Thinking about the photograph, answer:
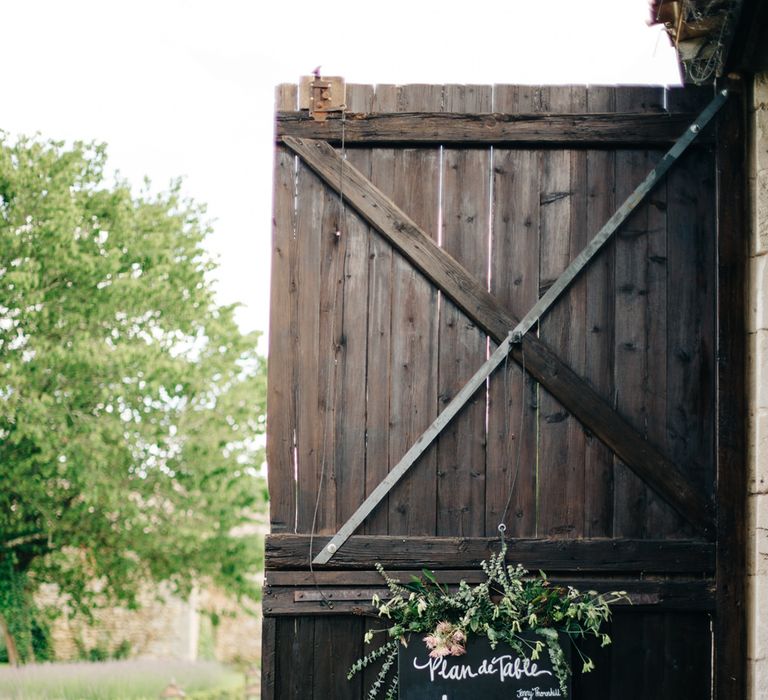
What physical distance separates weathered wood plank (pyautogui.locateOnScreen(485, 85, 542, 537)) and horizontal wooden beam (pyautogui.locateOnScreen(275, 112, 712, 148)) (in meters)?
0.08

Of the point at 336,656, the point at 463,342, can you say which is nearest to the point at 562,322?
the point at 463,342

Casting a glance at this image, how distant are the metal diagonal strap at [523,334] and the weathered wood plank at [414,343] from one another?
6 centimetres

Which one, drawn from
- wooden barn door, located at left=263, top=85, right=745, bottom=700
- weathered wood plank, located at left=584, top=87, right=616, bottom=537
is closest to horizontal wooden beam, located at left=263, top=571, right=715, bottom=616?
wooden barn door, located at left=263, top=85, right=745, bottom=700

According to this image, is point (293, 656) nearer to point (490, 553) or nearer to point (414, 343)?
point (490, 553)

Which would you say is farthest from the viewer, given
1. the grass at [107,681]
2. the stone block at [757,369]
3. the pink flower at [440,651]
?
the grass at [107,681]

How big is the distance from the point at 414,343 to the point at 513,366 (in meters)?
0.46

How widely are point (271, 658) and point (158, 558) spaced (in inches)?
351

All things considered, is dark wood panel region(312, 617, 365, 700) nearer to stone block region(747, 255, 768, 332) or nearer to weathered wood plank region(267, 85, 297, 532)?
weathered wood plank region(267, 85, 297, 532)

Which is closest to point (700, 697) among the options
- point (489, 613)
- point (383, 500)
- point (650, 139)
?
point (489, 613)

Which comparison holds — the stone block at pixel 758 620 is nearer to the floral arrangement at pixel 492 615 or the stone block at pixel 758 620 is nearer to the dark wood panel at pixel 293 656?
the floral arrangement at pixel 492 615

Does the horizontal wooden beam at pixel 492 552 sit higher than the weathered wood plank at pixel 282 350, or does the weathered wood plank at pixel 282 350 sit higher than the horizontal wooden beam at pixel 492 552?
the weathered wood plank at pixel 282 350

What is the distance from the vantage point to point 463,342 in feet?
14.7

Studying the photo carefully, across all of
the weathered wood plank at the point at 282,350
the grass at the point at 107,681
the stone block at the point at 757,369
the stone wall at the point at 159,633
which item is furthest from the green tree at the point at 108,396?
the stone block at the point at 757,369

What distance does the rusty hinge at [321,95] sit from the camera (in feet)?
15.1
